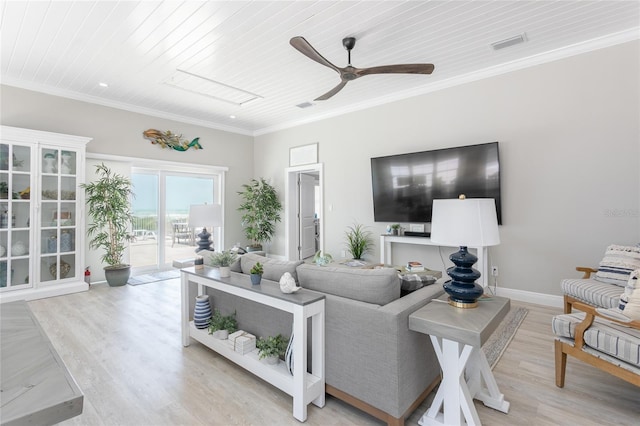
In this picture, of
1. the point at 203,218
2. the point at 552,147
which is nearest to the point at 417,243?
the point at 552,147

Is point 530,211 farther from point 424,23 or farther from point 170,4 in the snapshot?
point 170,4

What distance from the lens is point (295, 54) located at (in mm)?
3617

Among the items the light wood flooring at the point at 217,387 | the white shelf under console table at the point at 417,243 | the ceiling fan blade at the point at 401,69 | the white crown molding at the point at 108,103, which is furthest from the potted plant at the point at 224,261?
the white crown molding at the point at 108,103

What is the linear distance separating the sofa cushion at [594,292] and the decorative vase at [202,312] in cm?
338

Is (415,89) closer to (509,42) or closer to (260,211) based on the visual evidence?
(509,42)

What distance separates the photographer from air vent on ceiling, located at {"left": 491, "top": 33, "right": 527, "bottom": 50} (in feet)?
10.8

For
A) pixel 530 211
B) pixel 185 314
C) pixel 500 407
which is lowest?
pixel 500 407

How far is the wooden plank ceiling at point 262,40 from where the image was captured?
281 centimetres

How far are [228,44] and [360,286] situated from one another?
9.96 feet

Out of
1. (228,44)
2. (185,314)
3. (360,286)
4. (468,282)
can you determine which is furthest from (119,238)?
(468,282)

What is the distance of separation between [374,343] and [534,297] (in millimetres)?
3177

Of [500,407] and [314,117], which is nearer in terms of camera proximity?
[500,407]

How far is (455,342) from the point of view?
160 cm

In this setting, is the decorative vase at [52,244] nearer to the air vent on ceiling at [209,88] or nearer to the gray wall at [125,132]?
the gray wall at [125,132]
